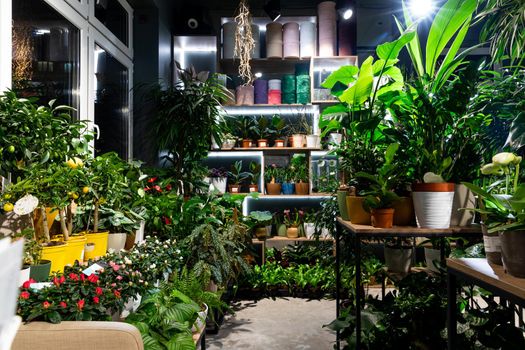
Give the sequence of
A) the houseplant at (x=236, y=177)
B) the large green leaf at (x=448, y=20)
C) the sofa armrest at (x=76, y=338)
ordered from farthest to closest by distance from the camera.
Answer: the houseplant at (x=236, y=177) < the large green leaf at (x=448, y=20) < the sofa armrest at (x=76, y=338)

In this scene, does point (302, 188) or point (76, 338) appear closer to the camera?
point (76, 338)

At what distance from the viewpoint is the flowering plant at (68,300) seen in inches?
53.6

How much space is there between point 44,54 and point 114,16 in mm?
1479

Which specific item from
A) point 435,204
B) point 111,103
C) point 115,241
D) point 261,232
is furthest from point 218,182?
point 435,204

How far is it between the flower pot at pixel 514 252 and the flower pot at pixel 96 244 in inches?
69.6

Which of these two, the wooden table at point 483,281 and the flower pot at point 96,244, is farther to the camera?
the flower pot at point 96,244

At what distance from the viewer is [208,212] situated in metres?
3.57

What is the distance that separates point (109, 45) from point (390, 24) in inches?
139

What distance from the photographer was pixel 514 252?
1.15m

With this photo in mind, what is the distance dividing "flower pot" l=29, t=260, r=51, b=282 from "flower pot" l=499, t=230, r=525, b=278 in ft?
5.24

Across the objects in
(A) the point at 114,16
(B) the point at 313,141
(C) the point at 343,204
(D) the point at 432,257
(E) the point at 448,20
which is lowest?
(D) the point at 432,257

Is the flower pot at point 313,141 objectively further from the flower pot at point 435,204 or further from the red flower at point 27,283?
the red flower at point 27,283

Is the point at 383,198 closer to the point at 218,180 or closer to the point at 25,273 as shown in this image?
the point at 25,273

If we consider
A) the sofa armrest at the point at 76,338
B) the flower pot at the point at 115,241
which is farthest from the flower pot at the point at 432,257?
the sofa armrest at the point at 76,338
